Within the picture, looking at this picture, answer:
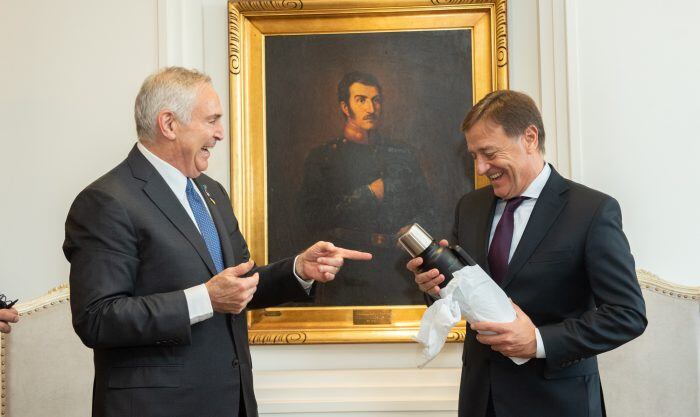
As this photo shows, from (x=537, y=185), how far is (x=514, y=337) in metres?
0.57

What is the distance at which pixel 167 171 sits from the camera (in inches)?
86.0

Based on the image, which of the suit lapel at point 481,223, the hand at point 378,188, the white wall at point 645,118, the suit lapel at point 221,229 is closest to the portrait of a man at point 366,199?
the hand at point 378,188

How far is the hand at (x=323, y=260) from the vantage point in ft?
7.57

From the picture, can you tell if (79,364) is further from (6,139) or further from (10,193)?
(6,139)

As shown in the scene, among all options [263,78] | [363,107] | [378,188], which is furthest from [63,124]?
[378,188]

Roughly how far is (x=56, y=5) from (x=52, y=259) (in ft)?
4.25

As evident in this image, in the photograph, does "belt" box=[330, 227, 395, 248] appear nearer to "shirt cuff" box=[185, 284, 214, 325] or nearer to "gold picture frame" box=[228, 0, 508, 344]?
"gold picture frame" box=[228, 0, 508, 344]

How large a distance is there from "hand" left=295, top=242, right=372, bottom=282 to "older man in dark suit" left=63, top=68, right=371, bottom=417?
27 centimetres

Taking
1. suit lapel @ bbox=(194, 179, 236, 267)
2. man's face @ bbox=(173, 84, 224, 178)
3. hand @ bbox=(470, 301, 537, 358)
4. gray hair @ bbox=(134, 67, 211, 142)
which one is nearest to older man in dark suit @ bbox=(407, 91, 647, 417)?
hand @ bbox=(470, 301, 537, 358)

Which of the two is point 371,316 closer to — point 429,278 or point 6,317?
point 429,278

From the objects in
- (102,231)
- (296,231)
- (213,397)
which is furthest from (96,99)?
(213,397)

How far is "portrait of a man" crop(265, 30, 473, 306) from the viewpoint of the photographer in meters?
3.43

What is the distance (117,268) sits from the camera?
1.93 metres

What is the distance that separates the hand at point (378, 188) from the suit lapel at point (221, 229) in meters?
1.17
